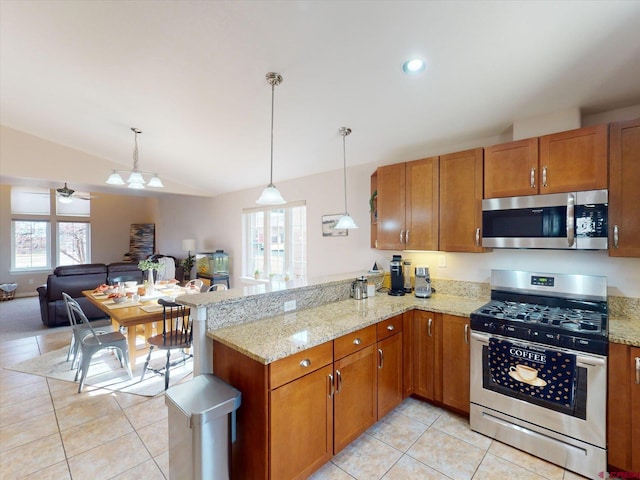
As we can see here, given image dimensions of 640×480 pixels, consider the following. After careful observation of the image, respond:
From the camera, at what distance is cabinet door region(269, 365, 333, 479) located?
151 centimetres

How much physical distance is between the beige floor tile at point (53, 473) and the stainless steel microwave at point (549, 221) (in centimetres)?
345

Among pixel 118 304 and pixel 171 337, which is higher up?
pixel 118 304

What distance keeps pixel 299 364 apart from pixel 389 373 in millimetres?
1048

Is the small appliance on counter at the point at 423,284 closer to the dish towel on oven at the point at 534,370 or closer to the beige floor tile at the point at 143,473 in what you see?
the dish towel on oven at the point at 534,370

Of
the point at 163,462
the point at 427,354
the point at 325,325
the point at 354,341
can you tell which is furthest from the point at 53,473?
the point at 427,354

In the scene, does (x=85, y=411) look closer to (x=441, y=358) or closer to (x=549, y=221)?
(x=441, y=358)

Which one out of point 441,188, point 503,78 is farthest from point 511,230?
point 503,78

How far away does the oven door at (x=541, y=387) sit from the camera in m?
1.80

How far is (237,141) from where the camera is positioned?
370 cm

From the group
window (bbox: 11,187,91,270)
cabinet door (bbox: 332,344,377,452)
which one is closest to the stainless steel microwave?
cabinet door (bbox: 332,344,377,452)

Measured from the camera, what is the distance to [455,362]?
7.84 ft

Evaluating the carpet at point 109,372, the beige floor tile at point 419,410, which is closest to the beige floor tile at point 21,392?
the carpet at point 109,372

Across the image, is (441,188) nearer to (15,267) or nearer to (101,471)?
(101,471)

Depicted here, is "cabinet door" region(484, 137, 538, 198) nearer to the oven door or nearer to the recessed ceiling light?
the recessed ceiling light
